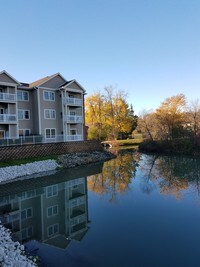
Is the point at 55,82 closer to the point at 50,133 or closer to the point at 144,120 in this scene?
the point at 50,133

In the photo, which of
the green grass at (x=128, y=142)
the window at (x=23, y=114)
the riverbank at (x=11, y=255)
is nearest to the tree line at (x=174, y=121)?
the green grass at (x=128, y=142)

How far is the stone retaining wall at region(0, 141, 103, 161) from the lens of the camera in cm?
2008

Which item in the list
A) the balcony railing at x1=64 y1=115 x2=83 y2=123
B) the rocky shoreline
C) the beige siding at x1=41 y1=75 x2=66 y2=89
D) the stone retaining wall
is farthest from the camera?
the balcony railing at x1=64 y1=115 x2=83 y2=123

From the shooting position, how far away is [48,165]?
20.5 m

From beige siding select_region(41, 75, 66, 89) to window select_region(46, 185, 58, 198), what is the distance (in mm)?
16492

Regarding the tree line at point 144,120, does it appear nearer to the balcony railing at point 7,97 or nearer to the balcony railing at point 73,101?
the balcony railing at point 73,101

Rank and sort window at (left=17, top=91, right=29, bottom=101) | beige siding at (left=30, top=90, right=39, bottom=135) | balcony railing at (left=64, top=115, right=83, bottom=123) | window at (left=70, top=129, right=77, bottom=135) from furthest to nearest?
window at (left=70, top=129, right=77, bottom=135) → balcony railing at (left=64, top=115, right=83, bottom=123) → beige siding at (left=30, top=90, right=39, bottom=135) → window at (left=17, top=91, right=29, bottom=101)

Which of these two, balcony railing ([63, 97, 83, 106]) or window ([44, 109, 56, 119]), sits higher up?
balcony railing ([63, 97, 83, 106])

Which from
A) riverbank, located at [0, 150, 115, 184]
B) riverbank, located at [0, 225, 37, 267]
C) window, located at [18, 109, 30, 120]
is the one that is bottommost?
riverbank, located at [0, 225, 37, 267]

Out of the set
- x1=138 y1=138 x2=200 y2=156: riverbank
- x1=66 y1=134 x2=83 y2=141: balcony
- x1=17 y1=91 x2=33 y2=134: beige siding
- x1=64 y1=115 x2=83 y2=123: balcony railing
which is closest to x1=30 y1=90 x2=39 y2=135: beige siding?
x1=17 y1=91 x2=33 y2=134: beige siding

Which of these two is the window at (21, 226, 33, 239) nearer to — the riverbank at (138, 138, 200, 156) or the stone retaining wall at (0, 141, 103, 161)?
the stone retaining wall at (0, 141, 103, 161)

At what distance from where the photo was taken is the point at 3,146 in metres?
21.0

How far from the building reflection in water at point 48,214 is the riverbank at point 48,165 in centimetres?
394

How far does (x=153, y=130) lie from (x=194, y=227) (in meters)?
32.7
